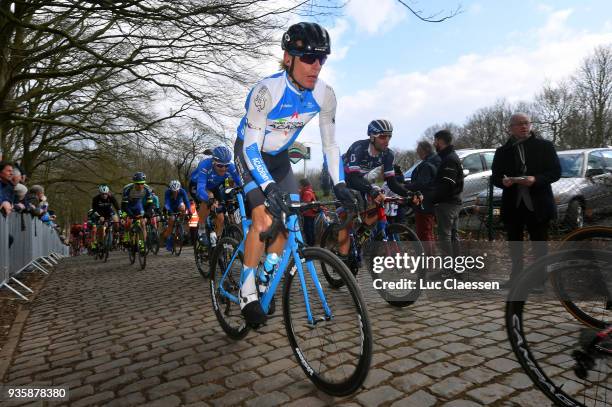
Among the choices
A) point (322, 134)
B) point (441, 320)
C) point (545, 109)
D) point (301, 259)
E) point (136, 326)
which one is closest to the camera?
point (301, 259)

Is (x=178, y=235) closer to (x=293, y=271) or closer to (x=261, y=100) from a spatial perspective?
(x=261, y=100)

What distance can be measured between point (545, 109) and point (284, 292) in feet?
169

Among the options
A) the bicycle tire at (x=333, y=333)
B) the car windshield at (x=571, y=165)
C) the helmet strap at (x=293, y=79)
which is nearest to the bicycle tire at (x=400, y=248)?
the bicycle tire at (x=333, y=333)

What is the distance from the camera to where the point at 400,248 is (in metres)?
4.79

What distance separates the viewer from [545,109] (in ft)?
150

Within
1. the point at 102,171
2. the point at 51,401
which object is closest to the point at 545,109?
the point at 102,171

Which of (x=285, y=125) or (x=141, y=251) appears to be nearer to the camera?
(x=285, y=125)

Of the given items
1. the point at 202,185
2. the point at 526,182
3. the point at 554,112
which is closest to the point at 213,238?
the point at 202,185

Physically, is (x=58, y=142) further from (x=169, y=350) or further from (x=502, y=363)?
(x=502, y=363)

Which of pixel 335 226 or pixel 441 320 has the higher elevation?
pixel 335 226

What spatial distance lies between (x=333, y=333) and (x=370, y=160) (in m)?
3.27

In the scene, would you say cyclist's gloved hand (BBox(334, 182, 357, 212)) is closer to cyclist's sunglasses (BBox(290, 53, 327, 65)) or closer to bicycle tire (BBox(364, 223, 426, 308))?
cyclist's sunglasses (BBox(290, 53, 327, 65))

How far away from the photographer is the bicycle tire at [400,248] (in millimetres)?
4543

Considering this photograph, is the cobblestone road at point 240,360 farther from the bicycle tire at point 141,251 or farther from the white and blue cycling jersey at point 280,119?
the bicycle tire at point 141,251
